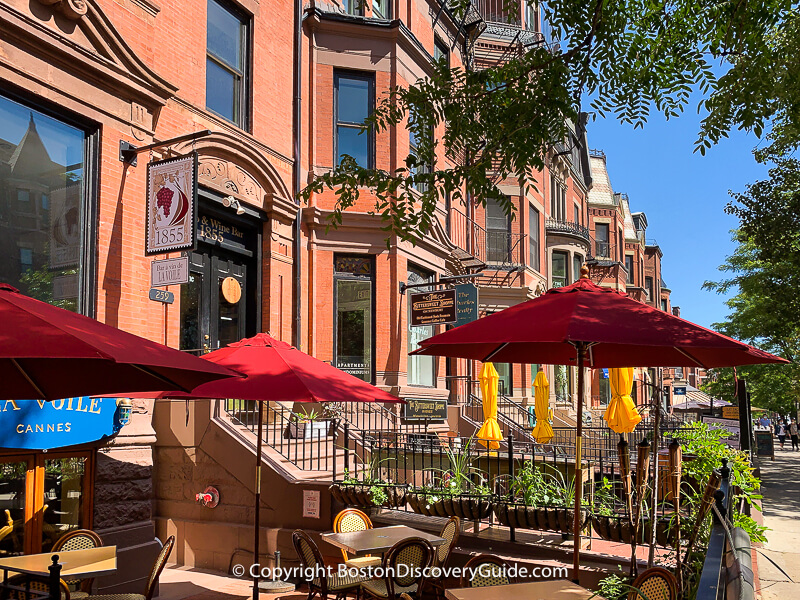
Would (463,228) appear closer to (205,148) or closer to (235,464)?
(205,148)

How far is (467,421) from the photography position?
19094mm

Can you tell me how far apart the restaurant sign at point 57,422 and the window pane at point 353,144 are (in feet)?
29.4

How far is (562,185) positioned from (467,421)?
17358 mm

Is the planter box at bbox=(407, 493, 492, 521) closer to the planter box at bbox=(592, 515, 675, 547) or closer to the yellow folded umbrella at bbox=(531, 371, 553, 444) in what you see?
the planter box at bbox=(592, 515, 675, 547)

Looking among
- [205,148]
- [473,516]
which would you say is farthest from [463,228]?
[473,516]

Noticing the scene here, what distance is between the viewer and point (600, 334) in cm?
469

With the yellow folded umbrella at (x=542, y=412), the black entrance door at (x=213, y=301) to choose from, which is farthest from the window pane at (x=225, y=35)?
the yellow folded umbrella at (x=542, y=412)

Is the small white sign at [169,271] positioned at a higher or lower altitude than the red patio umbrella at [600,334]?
higher

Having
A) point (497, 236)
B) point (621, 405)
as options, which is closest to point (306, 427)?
point (621, 405)

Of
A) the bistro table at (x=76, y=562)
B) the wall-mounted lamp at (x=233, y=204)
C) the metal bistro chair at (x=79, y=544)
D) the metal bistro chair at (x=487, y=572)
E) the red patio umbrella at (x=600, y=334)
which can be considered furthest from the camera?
the wall-mounted lamp at (x=233, y=204)

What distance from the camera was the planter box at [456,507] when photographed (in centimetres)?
862

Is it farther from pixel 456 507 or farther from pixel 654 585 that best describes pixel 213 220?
pixel 654 585

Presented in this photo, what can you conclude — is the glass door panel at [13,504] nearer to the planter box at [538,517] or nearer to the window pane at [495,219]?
the planter box at [538,517]

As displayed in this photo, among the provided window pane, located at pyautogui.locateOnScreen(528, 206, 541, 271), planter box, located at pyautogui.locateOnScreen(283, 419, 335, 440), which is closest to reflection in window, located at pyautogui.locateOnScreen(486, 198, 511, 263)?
window pane, located at pyautogui.locateOnScreen(528, 206, 541, 271)
